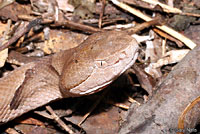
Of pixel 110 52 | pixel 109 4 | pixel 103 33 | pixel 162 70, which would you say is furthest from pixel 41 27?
pixel 162 70

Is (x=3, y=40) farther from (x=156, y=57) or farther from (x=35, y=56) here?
(x=156, y=57)

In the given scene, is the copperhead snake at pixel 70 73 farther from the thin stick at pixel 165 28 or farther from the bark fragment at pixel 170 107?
the thin stick at pixel 165 28

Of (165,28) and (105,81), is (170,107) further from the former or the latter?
(165,28)

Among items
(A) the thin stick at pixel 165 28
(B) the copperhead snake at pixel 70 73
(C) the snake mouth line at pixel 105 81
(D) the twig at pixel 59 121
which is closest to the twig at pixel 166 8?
(A) the thin stick at pixel 165 28

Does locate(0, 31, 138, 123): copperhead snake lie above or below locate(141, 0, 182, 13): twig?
below

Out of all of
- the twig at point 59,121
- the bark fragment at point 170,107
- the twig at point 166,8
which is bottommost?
the twig at point 59,121

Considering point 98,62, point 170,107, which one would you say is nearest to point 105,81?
point 98,62

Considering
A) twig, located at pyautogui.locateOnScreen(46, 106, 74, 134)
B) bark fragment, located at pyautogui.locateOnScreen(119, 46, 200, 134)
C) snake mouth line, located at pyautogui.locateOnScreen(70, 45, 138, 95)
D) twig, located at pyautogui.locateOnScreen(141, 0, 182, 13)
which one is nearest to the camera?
bark fragment, located at pyautogui.locateOnScreen(119, 46, 200, 134)

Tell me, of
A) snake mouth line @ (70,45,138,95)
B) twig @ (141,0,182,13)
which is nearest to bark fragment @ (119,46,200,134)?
snake mouth line @ (70,45,138,95)

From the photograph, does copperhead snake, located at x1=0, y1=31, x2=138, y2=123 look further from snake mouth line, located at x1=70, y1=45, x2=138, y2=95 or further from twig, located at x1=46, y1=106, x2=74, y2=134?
twig, located at x1=46, y1=106, x2=74, y2=134
